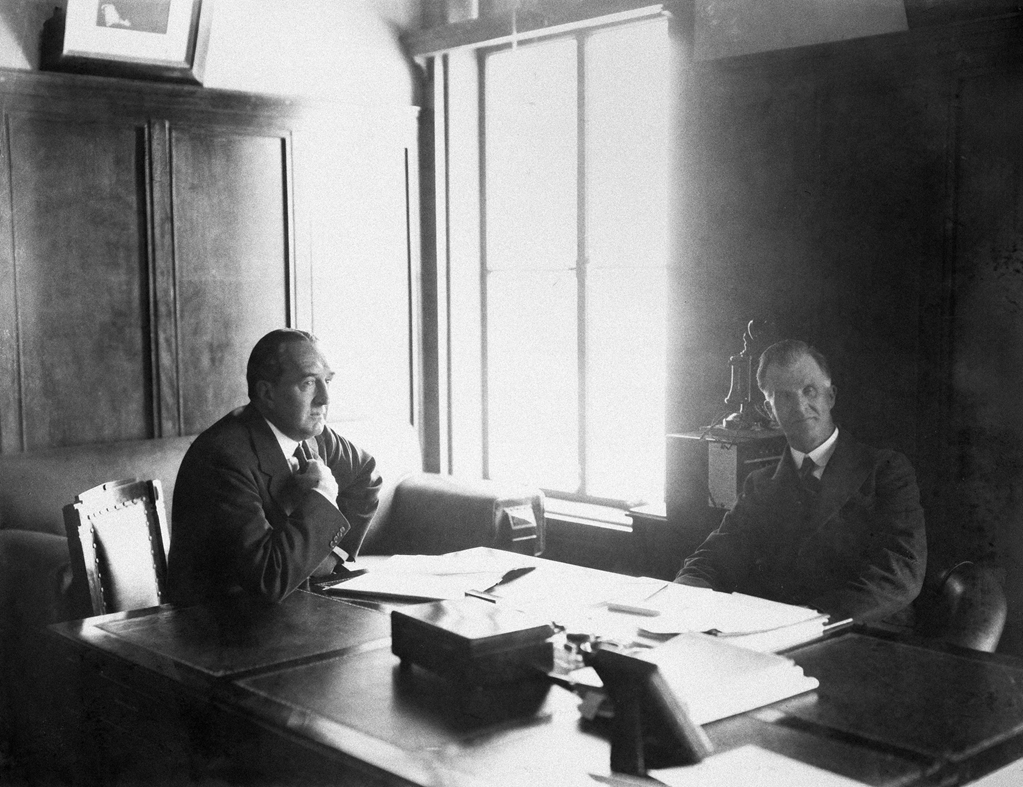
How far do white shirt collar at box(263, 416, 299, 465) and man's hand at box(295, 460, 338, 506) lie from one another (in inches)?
4.4

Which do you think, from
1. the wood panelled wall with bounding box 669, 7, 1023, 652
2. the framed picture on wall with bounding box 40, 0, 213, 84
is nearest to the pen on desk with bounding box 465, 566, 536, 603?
the wood panelled wall with bounding box 669, 7, 1023, 652

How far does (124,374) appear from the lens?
4660 millimetres

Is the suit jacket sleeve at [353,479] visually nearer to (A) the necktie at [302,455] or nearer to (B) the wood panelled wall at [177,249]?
(A) the necktie at [302,455]

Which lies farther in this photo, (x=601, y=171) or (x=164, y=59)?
(x=601, y=171)

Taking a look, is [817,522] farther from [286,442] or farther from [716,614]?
[286,442]

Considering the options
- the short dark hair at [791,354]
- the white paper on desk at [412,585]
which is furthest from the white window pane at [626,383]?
the white paper on desk at [412,585]

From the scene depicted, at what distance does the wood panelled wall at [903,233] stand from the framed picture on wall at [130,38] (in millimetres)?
2023

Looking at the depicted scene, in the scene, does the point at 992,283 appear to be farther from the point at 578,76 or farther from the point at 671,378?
the point at 578,76

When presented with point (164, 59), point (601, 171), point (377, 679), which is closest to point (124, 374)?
point (164, 59)

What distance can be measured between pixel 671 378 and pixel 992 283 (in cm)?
134

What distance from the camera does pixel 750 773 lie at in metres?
1.52

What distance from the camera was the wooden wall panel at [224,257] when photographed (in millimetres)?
4789

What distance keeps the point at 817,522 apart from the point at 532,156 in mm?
2819

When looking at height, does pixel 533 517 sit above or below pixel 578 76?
below
